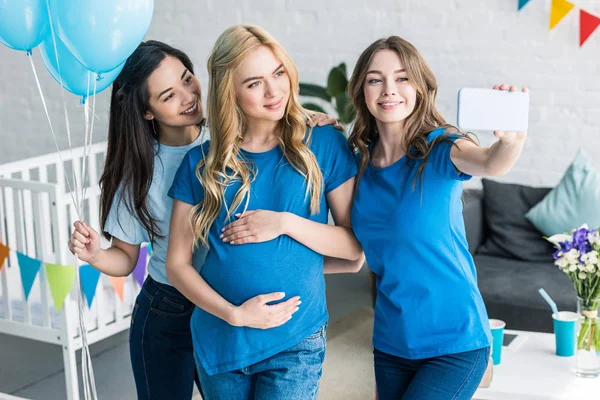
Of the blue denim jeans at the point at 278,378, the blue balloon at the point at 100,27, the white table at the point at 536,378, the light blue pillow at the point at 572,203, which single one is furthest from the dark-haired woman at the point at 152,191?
the light blue pillow at the point at 572,203

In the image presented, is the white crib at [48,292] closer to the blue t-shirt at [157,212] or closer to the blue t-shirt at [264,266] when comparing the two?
the blue t-shirt at [157,212]

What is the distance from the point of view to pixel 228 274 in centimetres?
170

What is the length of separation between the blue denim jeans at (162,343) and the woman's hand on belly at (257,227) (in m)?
0.30

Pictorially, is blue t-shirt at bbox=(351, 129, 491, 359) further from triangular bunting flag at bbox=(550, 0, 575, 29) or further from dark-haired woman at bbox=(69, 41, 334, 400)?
triangular bunting flag at bbox=(550, 0, 575, 29)

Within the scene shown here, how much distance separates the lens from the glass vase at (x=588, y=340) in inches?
102

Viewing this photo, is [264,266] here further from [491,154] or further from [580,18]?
A: [580,18]

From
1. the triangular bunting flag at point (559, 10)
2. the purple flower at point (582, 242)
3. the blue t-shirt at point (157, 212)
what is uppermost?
the triangular bunting flag at point (559, 10)

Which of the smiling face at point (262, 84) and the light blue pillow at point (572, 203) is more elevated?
the smiling face at point (262, 84)

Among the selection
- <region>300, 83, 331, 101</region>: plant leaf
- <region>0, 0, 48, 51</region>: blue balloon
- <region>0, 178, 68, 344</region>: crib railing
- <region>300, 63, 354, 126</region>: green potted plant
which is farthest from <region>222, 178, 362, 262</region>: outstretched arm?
<region>300, 83, 331, 101</region>: plant leaf

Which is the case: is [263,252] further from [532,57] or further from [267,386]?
[532,57]

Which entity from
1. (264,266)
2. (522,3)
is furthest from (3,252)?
(522,3)

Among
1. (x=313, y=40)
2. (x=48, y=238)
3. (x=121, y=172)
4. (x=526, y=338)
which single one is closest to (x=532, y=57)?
(x=313, y=40)

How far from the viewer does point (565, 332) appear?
107 inches

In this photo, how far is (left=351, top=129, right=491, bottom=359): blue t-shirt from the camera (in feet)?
5.55
